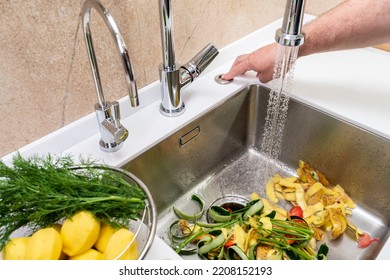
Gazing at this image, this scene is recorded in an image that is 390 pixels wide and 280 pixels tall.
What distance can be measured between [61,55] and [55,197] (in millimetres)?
304

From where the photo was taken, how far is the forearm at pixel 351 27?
0.78 m

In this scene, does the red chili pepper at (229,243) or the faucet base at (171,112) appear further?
the faucet base at (171,112)

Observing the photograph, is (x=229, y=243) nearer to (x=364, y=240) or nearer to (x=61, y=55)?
(x=364, y=240)

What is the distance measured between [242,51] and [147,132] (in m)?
0.44

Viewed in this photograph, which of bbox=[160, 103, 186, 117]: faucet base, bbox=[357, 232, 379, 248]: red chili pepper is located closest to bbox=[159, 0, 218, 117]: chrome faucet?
bbox=[160, 103, 186, 117]: faucet base

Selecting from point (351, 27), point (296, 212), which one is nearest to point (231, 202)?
point (296, 212)

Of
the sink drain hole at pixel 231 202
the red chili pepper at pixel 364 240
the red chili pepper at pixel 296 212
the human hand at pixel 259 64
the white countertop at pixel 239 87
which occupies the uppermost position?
the human hand at pixel 259 64

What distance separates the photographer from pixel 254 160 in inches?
39.4

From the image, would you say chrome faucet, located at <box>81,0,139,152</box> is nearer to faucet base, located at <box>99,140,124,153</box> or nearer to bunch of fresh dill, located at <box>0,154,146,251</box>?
faucet base, located at <box>99,140,124,153</box>

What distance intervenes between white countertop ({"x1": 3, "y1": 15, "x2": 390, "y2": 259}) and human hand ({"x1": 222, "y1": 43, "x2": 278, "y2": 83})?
0.03 m

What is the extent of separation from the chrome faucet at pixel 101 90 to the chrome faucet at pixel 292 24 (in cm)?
25

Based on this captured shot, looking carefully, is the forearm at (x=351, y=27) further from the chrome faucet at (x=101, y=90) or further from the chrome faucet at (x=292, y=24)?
the chrome faucet at (x=101, y=90)

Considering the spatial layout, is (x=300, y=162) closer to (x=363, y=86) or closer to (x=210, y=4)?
(x=363, y=86)

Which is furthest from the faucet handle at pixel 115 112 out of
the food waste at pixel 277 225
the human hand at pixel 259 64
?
the human hand at pixel 259 64
